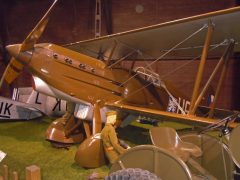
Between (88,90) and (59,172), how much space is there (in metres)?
1.36

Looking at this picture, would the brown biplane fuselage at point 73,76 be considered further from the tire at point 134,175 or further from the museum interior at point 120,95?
the tire at point 134,175

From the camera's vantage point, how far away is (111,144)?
10.6ft

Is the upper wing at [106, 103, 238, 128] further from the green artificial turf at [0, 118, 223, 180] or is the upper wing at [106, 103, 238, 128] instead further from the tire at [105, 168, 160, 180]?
the tire at [105, 168, 160, 180]

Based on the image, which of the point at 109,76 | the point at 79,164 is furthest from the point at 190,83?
the point at 79,164

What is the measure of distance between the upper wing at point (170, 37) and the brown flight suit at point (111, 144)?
1.32 metres

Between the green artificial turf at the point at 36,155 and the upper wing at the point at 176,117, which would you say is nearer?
the upper wing at the point at 176,117

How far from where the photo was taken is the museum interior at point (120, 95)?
188 centimetres

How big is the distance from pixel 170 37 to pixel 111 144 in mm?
1646

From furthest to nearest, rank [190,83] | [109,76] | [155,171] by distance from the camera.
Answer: [190,83] < [109,76] < [155,171]

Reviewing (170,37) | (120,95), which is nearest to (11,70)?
(120,95)

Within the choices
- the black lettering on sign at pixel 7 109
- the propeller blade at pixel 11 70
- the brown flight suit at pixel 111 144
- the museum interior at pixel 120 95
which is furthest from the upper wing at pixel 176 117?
the black lettering on sign at pixel 7 109

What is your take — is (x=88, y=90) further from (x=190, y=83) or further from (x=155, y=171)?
(x=190, y=83)

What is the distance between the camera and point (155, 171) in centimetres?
151

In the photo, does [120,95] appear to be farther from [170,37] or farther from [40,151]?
[40,151]
